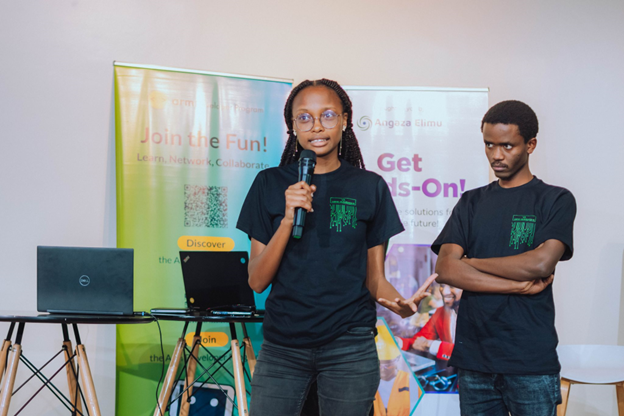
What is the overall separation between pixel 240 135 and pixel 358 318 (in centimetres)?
212

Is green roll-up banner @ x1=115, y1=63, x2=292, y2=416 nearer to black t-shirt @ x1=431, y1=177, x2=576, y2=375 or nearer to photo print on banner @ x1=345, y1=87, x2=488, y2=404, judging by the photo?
photo print on banner @ x1=345, y1=87, x2=488, y2=404

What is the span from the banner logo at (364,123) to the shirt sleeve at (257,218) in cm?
188

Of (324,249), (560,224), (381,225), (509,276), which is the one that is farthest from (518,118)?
(324,249)

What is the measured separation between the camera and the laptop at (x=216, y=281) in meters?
2.66

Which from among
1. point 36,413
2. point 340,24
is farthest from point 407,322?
point 36,413

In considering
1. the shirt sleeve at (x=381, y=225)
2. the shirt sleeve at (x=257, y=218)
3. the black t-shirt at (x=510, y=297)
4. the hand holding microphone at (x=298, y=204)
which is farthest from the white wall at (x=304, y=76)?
the hand holding microphone at (x=298, y=204)

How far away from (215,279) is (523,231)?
1445mm

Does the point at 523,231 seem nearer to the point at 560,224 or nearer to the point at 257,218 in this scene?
the point at 560,224

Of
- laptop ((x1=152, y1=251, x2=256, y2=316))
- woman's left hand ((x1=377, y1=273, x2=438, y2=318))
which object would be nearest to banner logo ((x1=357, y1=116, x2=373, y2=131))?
laptop ((x1=152, y1=251, x2=256, y2=316))

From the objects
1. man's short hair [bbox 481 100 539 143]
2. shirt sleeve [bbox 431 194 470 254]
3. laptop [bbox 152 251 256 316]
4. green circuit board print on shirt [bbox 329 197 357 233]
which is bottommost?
laptop [bbox 152 251 256 316]

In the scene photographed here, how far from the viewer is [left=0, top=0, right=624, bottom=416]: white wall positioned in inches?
140

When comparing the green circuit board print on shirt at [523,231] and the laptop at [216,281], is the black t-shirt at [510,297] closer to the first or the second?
the green circuit board print on shirt at [523,231]

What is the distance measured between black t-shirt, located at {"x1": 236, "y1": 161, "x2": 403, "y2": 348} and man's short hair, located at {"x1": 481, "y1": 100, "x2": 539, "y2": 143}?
25.5 inches

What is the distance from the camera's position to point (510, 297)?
204 cm
